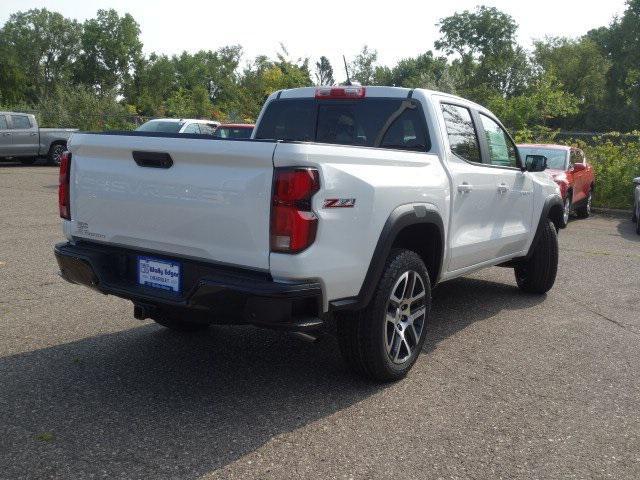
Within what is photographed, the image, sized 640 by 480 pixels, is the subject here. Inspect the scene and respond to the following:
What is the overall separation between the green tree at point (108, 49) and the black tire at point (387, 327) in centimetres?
9373

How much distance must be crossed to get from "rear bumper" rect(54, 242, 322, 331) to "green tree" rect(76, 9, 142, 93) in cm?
9351

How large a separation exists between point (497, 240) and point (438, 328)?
35.3 inches

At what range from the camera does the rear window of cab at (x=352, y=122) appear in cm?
503

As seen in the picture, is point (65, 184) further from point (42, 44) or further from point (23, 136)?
point (42, 44)

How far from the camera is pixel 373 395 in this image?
417 cm

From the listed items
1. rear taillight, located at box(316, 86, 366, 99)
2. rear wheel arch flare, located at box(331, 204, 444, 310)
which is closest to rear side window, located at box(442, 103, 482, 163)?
rear taillight, located at box(316, 86, 366, 99)

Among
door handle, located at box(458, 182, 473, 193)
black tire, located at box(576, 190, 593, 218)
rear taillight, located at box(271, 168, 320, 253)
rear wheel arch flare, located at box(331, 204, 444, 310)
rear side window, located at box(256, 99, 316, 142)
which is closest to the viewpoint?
rear taillight, located at box(271, 168, 320, 253)

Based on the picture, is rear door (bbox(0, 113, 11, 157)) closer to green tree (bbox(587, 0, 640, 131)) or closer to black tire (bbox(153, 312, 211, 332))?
black tire (bbox(153, 312, 211, 332))

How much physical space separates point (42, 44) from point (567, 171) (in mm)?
93871

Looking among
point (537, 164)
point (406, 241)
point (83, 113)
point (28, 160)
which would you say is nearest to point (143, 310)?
point (406, 241)

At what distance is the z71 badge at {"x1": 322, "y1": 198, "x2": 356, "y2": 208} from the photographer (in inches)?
140

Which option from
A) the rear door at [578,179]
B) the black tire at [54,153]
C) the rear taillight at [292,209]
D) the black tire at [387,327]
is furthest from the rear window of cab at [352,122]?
the black tire at [54,153]

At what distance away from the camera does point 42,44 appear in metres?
93.1

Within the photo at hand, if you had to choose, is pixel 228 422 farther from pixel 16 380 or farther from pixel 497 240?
pixel 497 240
